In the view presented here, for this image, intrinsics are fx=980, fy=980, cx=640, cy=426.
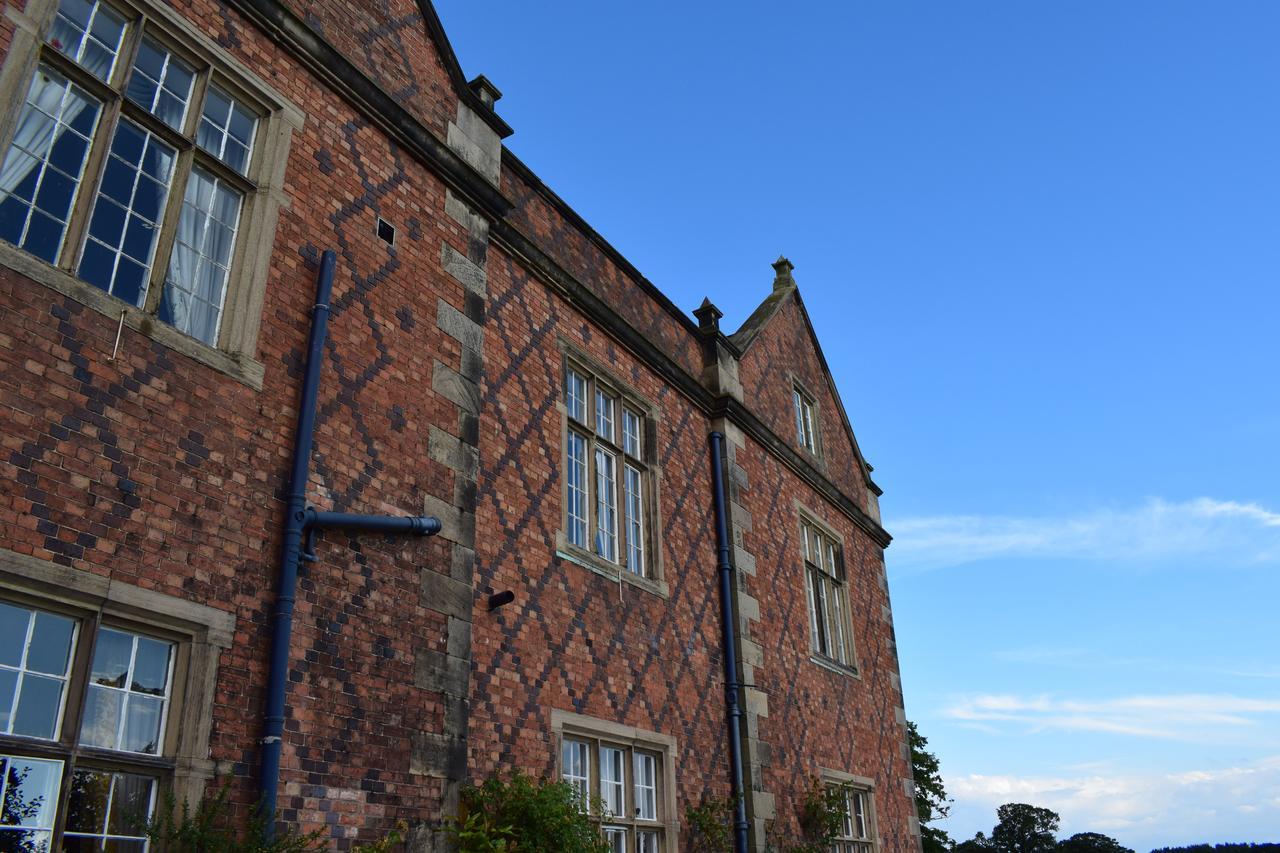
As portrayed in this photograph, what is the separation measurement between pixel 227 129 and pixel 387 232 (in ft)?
4.57

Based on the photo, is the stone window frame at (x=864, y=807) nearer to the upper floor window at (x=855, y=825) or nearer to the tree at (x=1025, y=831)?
the upper floor window at (x=855, y=825)

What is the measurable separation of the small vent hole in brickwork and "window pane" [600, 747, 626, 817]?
16.0 ft

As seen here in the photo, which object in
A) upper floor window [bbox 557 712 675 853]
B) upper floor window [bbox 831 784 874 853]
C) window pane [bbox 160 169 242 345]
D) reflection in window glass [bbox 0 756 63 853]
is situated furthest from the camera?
upper floor window [bbox 831 784 874 853]

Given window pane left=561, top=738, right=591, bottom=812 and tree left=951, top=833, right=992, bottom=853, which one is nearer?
window pane left=561, top=738, right=591, bottom=812

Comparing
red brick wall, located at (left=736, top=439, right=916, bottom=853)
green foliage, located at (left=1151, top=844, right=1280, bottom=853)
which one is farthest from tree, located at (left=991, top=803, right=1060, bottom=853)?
red brick wall, located at (left=736, top=439, right=916, bottom=853)

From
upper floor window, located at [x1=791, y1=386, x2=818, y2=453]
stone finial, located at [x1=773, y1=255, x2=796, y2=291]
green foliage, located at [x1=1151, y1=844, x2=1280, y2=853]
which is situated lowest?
green foliage, located at [x1=1151, y1=844, x2=1280, y2=853]

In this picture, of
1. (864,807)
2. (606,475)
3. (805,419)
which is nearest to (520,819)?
(606,475)

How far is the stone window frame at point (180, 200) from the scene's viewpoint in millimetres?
5348

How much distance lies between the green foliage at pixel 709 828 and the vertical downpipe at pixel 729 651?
0.25m

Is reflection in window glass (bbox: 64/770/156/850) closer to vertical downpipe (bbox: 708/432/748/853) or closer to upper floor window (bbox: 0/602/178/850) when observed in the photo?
upper floor window (bbox: 0/602/178/850)

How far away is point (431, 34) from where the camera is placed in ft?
29.0

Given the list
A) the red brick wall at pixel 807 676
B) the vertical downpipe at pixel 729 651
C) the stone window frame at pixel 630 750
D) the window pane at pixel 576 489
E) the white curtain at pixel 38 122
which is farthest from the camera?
the red brick wall at pixel 807 676

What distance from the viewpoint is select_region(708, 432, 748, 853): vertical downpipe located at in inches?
410

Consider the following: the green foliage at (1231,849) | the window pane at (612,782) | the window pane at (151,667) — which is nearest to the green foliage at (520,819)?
the window pane at (612,782)
